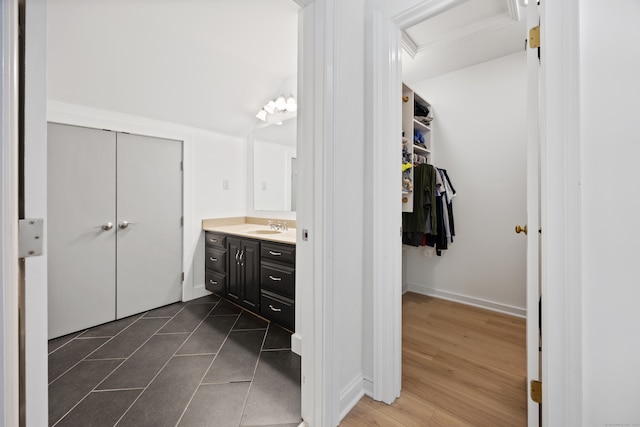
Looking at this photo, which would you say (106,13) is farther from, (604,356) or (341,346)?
(604,356)

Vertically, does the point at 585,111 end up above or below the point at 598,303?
above

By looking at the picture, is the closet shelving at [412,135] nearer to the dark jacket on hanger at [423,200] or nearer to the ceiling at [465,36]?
the dark jacket on hanger at [423,200]

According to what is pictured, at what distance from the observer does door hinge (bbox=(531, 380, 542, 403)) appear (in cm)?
106

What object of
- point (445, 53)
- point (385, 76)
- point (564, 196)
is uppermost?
point (445, 53)

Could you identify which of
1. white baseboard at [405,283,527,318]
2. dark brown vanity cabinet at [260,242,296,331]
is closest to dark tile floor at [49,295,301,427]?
dark brown vanity cabinet at [260,242,296,331]

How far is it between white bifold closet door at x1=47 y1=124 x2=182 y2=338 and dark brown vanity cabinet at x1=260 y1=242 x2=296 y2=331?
4.07 feet

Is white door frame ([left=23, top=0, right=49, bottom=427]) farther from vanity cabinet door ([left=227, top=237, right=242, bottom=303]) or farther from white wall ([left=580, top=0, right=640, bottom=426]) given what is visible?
vanity cabinet door ([left=227, top=237, right=242, bottom=303])

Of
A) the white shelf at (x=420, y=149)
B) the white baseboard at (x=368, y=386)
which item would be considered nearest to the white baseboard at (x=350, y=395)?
the white baseboard at (x=368, y=386)

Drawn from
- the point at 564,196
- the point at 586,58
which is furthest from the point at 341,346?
the point at 586,58

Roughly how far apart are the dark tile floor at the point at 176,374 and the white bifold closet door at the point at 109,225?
25 centimetres

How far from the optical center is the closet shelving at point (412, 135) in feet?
8.13

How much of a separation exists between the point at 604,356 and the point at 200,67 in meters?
3.10

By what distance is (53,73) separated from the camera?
1967mm

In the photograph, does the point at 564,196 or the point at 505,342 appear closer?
the point at 564,196
